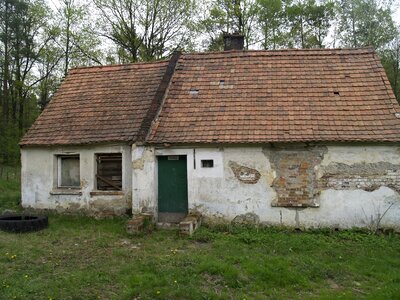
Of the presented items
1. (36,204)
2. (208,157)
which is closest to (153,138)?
(208,157)

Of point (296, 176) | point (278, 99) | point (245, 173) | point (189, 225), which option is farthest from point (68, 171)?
point (296, 176)

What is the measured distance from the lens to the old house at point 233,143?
9906 mm

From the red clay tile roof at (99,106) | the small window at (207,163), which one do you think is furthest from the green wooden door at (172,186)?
the red clay tile roof at (99,106)

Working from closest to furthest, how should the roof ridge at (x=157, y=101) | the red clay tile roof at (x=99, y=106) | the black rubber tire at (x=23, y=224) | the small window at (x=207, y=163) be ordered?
the black rubber tire at (x=23, y=224) < the small window at (x=207, y=163) < the roof ridge at (x=157, y=101) < the red clay tile roof at (x=99, y=106)

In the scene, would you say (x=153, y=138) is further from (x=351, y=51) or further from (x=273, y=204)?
(x=351, y=51)

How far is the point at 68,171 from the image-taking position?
12242 millimetres

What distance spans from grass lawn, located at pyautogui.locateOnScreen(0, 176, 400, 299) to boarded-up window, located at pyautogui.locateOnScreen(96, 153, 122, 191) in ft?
5.77

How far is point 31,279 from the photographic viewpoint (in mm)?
6574

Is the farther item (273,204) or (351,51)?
(351,51)

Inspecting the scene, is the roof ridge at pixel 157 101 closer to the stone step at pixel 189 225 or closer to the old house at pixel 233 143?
the old house at pixel 233 143

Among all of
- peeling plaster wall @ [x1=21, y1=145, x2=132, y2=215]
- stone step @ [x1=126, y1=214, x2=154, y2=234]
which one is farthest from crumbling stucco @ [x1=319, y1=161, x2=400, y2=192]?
peeling plaster wall @ [x1=21, y1=145, x2=132, y2=215]

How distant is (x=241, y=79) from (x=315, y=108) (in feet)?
9.04

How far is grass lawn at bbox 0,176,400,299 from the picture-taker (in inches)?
243

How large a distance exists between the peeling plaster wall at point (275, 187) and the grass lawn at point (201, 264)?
0.47 metres
